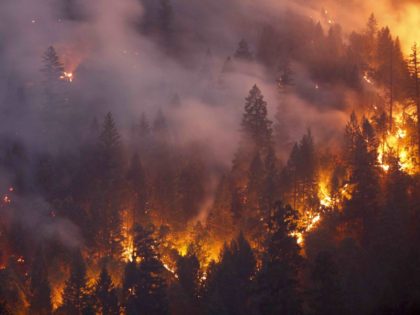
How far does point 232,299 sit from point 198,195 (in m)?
28.1

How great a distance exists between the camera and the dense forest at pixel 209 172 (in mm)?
54188

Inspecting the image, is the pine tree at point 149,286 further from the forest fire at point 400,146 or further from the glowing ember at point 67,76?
the glowing ember at point 67,76

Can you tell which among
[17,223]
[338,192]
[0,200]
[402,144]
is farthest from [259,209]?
[0,200]

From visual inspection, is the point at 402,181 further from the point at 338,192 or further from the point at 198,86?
the point at 198,86

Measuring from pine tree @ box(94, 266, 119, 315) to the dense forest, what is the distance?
21 cm

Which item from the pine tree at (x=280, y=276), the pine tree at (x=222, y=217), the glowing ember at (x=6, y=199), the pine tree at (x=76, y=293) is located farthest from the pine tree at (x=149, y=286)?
the glowing ember at (x=6, y=199)

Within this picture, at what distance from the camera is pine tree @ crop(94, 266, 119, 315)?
58.4 m

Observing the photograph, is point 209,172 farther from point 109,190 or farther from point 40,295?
point 40,295

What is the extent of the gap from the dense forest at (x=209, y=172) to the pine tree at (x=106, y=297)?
0.21 meters

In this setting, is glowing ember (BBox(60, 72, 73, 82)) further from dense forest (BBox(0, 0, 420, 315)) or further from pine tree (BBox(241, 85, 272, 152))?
pine tree (BBox(241, 85, 272, 152))

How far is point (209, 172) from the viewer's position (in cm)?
8550

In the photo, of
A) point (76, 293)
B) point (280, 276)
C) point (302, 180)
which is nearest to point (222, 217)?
point (302, 180)

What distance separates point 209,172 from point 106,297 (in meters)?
31.3

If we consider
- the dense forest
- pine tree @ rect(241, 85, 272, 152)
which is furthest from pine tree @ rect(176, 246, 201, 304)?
pine tree @ rect(241, 85, 272, 152)
